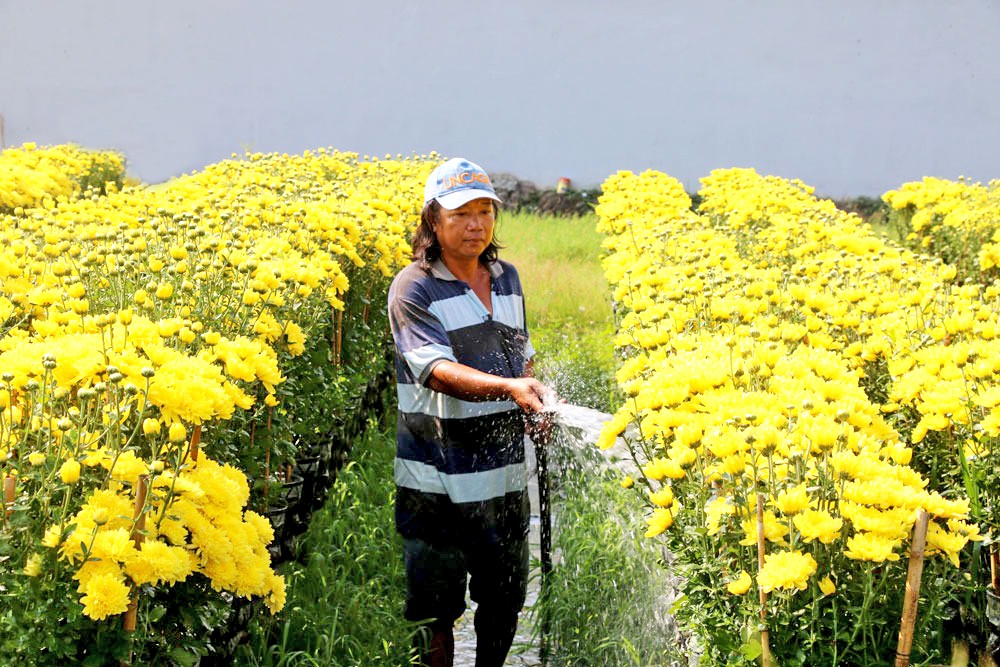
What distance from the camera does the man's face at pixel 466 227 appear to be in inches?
121

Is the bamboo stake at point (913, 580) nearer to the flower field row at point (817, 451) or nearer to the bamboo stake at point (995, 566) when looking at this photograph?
the flower field row at point (817, 451)

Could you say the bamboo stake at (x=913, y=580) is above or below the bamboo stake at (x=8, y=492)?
below

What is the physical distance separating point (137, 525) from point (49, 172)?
289 inches

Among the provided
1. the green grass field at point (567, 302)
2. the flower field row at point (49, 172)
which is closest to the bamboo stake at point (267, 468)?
the green grass field at point (567, 302)

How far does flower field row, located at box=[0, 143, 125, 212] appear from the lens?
282 inches

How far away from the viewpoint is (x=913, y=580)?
1679 millimetres

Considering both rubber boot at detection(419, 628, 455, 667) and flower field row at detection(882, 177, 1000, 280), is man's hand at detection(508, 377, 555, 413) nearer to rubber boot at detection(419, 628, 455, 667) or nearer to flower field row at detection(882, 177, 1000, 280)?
rubber boot at detection(419, 628, 455, 667)

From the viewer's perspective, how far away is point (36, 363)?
1.92 metres

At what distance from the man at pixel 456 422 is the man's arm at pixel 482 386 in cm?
2

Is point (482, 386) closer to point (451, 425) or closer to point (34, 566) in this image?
point (451, 425)

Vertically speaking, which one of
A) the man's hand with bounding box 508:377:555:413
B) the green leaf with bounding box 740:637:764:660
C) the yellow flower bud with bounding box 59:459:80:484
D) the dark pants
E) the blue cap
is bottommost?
the dark pants

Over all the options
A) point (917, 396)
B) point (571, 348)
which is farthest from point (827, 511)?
point (571, 348)

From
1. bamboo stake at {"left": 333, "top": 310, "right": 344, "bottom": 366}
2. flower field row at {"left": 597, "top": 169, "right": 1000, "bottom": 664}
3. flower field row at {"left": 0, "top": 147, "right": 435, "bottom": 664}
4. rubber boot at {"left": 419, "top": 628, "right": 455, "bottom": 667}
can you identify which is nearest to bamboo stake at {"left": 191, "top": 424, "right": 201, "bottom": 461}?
flower field row at {"left": 0, "top": 147, "right": 435, "bottom": 664}

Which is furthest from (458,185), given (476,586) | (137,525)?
(137,525)
